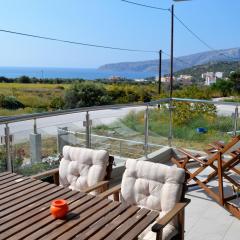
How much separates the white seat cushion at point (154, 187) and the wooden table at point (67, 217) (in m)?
0.58

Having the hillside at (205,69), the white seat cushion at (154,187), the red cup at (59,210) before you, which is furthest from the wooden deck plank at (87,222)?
the hillside at (205,69)

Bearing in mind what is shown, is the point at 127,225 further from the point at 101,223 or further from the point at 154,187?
the point at 154,187

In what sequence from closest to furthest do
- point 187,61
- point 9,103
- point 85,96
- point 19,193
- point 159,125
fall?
point 19,193
point 159,125
point 85,96
point 9,103
point 187,61

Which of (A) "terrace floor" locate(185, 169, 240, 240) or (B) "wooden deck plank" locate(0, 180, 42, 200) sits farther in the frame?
(A) "terrace floor" locate(185, 169, 240, 240)

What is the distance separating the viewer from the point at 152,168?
2844mm

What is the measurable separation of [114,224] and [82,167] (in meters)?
1.40

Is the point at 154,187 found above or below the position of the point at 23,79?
below

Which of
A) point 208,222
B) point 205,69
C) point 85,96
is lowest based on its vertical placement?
point 208,222

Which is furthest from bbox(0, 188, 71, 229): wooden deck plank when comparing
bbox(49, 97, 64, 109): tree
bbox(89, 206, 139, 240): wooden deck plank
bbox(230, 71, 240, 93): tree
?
bbox(230, 71, 240, 93): tree

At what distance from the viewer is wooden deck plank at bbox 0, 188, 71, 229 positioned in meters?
1.93

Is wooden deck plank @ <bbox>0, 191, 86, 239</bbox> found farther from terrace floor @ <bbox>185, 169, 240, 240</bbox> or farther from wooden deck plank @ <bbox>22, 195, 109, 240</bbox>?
terrace floor @ <bbox>185, 169, 240, 240</bbox>

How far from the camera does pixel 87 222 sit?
A: 196 cm

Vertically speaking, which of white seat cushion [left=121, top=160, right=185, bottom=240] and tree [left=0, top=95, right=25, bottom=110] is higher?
white seat cushion [left=121, top=160, right=185, bottom=240]

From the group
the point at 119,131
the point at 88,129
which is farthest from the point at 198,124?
the point at 88,129
